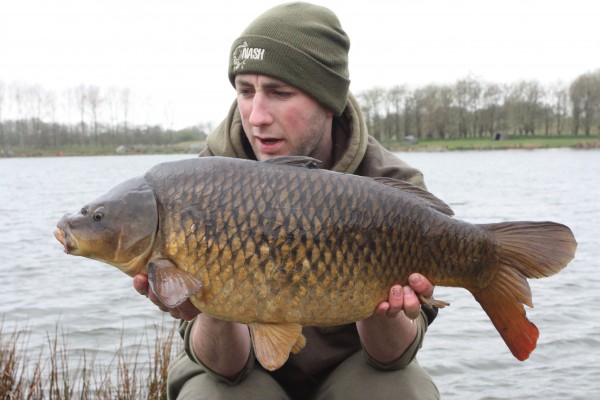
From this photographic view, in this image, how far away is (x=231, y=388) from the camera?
105 inches

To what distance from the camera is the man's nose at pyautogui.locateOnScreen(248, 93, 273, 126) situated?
2633 millimetres

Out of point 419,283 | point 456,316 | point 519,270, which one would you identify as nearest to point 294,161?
point 419,283

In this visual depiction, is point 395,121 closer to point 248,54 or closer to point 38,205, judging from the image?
point 38,205

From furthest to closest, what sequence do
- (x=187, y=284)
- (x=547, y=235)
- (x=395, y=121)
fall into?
(x=395, y=121), (x=547, y=235), (x=187, y=284)

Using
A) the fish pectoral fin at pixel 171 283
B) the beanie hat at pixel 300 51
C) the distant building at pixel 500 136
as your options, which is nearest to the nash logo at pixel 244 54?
the beanie hat at pixel 300 51

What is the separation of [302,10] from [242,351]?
148 cm

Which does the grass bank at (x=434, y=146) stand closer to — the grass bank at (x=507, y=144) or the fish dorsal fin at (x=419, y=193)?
the grass bank at (x=507, y=144)

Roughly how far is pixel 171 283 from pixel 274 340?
372 millimetres

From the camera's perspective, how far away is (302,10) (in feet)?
9.64

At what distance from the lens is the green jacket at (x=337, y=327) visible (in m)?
2.78

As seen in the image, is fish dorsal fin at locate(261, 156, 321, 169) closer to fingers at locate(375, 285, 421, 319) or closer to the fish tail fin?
fingers at locate(375, 285, 421, 319)

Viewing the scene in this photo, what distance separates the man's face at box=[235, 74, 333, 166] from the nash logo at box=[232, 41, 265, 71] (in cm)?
5

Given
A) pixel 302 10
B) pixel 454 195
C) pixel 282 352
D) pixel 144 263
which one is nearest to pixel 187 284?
pixel 144 263

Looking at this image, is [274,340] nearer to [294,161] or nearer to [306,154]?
[294,161]
